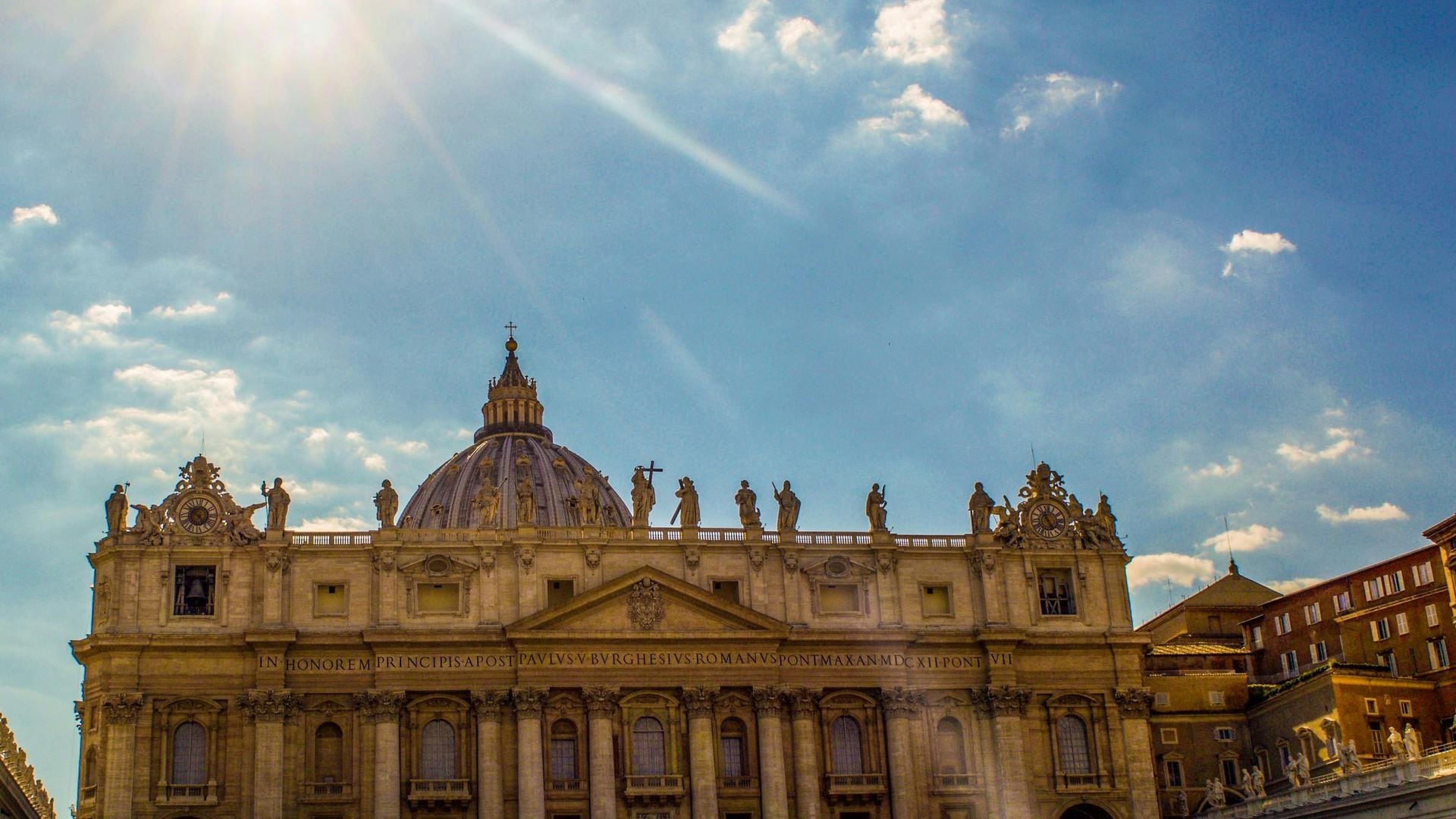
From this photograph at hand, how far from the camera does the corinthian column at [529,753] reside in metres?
79.8

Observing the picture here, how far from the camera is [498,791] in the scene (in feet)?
262

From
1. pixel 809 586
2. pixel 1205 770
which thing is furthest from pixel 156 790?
pixel 1205 770

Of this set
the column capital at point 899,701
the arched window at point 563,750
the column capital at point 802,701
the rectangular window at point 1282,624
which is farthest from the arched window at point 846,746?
the rectangular window at point 1282,624

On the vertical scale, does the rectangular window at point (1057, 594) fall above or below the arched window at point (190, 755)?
above

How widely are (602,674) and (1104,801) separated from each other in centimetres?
2435

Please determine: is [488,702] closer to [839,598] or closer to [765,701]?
[765,701]

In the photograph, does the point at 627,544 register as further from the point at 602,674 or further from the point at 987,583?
the point at 987,583

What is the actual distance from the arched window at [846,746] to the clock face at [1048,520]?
13.6 m

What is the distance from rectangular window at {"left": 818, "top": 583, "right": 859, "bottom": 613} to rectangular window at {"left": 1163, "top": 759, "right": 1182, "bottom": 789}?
18.2 metres

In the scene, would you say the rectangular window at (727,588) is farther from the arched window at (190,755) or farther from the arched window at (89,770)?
the arched window at (89,770)

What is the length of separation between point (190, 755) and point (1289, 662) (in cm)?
5907

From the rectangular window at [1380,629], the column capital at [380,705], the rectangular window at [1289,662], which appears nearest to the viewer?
the column capital at [380,705]

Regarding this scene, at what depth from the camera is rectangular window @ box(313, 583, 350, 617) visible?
82438mm

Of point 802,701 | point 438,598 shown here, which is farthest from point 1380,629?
point 438,598
